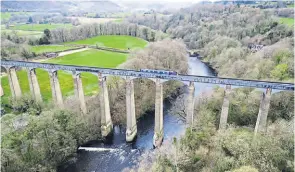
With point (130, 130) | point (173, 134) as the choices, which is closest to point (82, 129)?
point (130, 130)

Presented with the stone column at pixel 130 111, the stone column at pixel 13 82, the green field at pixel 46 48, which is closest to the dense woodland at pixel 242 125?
the stone column at pixel 130 111

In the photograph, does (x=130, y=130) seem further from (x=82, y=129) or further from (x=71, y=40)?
(x=71, y=40)

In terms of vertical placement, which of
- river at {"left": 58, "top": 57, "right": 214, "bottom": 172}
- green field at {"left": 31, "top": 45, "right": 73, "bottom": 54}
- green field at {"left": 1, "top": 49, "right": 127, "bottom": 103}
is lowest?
river at {"left": 58, "top": 57, "right": 214, "bottom": 172}

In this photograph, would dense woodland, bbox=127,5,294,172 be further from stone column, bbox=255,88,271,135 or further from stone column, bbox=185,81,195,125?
stone column, bbox=185,81,195,125

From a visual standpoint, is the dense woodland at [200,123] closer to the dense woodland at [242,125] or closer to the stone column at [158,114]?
the dense woodland at [242,125]

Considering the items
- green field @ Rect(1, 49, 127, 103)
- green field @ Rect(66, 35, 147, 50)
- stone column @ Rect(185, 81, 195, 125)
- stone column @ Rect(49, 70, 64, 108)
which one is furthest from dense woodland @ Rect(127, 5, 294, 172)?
green field @ Rect(66, 35, 147, 50)

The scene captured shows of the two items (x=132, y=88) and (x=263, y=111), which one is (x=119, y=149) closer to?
(x=132, y=88)
